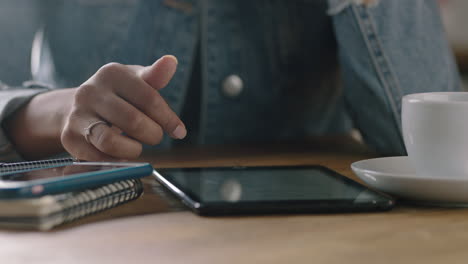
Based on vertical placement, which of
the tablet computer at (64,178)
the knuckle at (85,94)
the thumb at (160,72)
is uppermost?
the thumb at (160,72)

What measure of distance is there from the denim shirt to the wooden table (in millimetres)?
386

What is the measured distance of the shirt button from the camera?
984 mm

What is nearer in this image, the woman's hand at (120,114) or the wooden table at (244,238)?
the wooden table at (244,238)

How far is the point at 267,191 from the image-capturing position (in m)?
0.48

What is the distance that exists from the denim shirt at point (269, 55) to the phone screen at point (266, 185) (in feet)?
0.90

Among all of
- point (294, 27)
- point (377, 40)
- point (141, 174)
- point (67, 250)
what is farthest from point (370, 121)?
point (67, 250)

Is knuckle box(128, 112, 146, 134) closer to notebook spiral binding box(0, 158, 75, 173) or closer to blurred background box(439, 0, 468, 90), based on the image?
notebook spiral binding box(0, 158, 75, 173)

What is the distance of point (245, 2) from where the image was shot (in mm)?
990

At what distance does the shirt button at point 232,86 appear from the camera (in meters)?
0.98

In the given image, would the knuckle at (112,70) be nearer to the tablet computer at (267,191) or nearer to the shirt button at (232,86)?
the tablet computer at (267,191)

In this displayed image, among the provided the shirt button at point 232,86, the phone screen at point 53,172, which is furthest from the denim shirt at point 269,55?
the phone screen at point 53,172

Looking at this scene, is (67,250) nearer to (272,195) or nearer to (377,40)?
(272,195)

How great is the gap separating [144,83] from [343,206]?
298 millimetres

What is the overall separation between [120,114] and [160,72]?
2.6 inches
